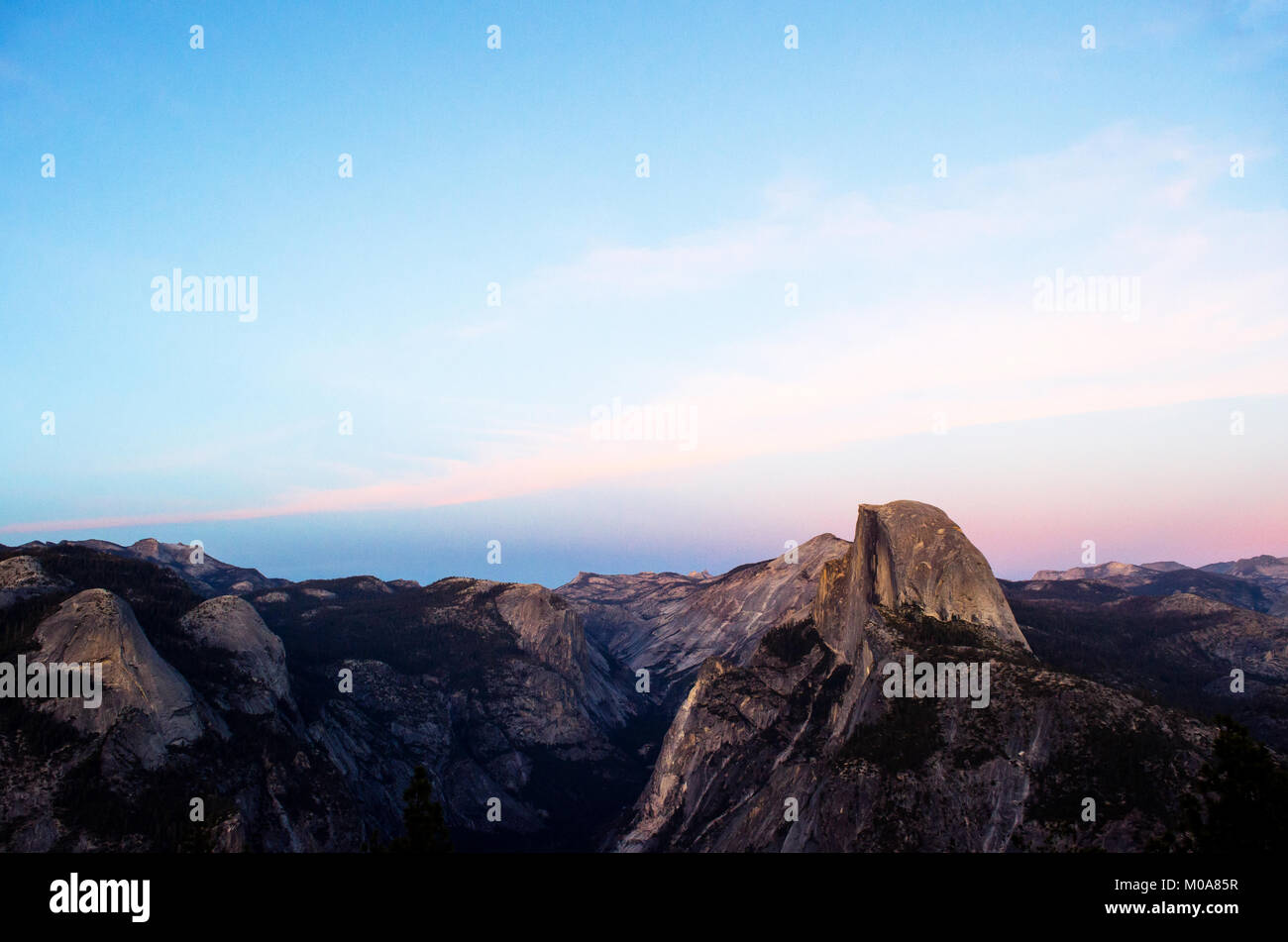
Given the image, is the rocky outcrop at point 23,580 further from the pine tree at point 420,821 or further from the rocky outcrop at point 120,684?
the pine tree at point 420,821

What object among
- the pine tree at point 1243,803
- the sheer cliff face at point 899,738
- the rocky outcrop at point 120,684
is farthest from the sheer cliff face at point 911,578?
the rocky outcrop at point 120,684

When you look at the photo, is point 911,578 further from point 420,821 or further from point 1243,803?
point 420,821

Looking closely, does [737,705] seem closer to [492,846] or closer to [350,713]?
[492,846]

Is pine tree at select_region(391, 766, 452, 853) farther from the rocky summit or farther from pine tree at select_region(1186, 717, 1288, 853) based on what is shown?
pine tree at select_region(1186, 717, 1288, 853)

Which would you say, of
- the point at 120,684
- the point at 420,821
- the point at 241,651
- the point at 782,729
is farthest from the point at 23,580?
the point at 782,729

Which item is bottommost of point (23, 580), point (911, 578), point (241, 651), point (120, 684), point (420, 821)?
point (241, 651)

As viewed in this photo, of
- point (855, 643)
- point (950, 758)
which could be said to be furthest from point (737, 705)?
point (950, 758)

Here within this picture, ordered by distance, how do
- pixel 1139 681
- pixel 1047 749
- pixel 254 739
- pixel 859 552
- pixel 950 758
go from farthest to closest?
pixel 859 552 → pixel 1139 681 → pixel 254 739 → pixel 950 758 → pixel 1047 749
